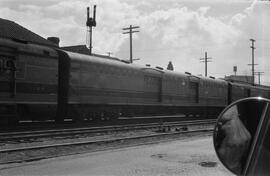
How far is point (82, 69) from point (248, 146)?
1952cm

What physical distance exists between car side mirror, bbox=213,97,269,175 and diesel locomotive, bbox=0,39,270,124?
50.2 feet

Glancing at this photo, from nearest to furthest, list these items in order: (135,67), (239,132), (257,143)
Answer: (257,143) → (239,132) → (135,67)

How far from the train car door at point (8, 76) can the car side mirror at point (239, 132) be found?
15665 millimetres

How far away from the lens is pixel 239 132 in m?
2.35

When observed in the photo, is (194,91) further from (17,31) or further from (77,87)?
(17,31)

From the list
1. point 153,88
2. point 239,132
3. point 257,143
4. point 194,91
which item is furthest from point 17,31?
point 257,143

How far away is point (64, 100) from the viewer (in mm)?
20500

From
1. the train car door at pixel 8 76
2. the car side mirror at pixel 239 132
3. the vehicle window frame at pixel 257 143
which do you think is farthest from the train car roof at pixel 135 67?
the vehicle window frame at pixel 257 143

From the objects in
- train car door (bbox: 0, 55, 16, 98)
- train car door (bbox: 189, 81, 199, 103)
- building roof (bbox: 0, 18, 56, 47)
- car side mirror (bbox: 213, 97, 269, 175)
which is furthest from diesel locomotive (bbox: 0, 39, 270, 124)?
car side mirror (bbox: 213, 97, 269, 175)

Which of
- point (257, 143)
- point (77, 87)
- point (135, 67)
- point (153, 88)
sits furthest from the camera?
point (153, 88)

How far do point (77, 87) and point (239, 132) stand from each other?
1896 cm

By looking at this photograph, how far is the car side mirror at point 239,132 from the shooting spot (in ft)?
7.39

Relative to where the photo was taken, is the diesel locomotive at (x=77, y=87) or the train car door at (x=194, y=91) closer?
the diesel locomotive at (x=77, y=87)

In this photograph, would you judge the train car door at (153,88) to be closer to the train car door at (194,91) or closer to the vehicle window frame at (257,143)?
the train car door at (194,91)
